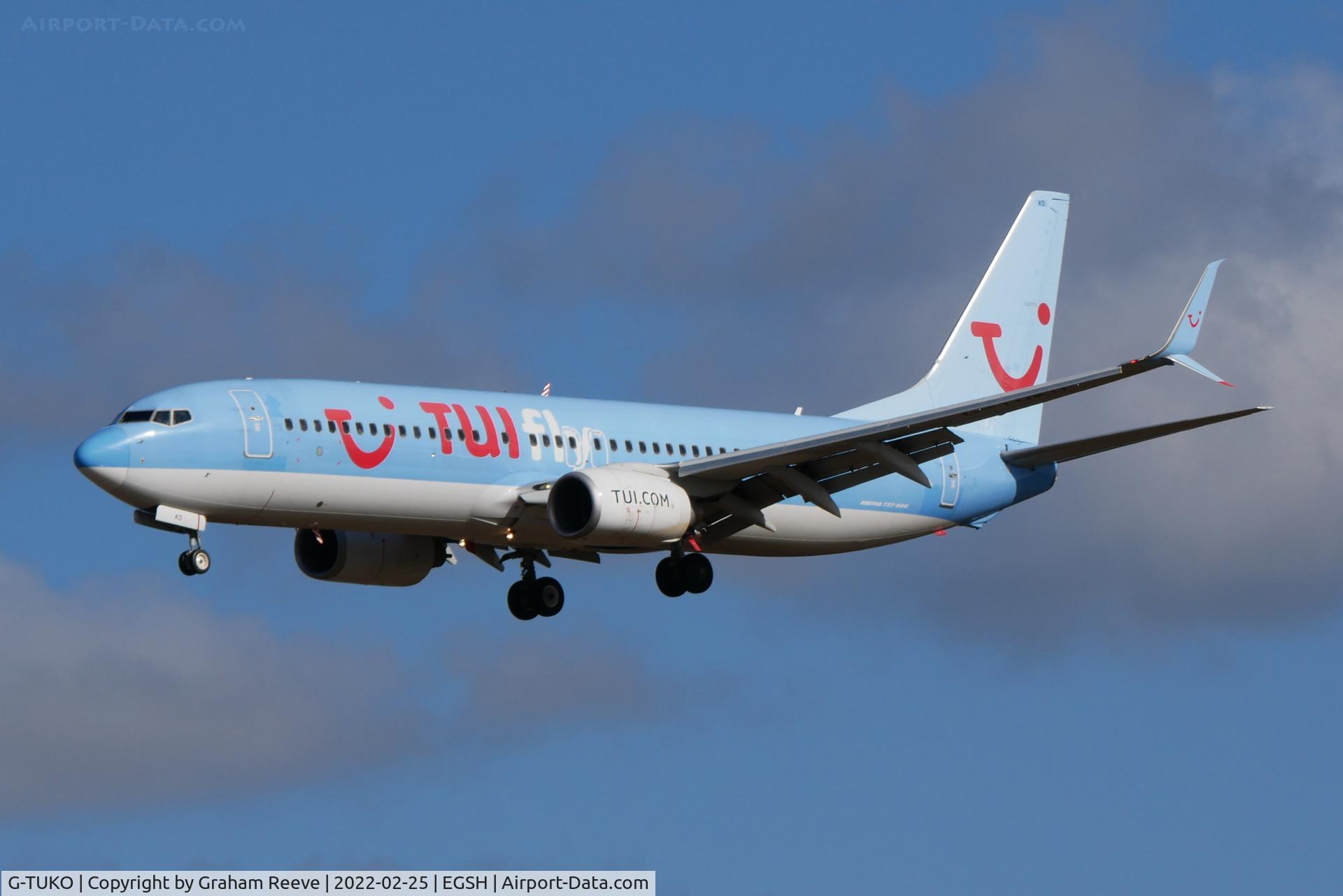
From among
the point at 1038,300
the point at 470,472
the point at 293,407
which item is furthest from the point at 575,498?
the point at 1038,300

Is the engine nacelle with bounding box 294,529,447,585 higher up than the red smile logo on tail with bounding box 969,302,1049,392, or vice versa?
the red smile logo on tail with bounding box 969,302,1049,392

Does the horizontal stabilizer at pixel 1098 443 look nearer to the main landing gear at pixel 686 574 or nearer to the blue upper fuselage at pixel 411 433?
the blue upper fuselage at pixel 411 433

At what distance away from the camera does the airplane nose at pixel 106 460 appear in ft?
145

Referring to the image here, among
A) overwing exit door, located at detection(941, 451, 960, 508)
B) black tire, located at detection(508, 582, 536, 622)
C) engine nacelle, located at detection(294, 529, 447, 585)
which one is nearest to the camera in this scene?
engine nacelle, located at detection(294, 529, 447, 585)

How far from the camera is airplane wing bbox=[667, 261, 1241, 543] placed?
4741 centimetres

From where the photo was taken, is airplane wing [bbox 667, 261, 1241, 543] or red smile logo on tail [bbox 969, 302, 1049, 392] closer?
airplane wing [bbox 667, 261, 1241, 543]

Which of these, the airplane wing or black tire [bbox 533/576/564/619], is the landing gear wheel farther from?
the airplane wing

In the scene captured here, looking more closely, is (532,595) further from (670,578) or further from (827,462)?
(827,462)

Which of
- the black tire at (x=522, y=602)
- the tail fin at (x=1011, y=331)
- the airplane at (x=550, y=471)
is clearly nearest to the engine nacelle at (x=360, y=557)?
the airplane at (x=550, y=471)

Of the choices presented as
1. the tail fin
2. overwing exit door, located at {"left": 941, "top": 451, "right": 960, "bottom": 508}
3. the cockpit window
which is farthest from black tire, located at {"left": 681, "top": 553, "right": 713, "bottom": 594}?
the cockpit window

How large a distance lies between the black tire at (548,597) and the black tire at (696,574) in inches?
140

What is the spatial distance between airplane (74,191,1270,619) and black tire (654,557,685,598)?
0.12 ft

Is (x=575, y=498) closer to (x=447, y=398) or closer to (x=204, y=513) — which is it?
(x=447, y=398)

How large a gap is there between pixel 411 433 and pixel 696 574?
8.85 meters
